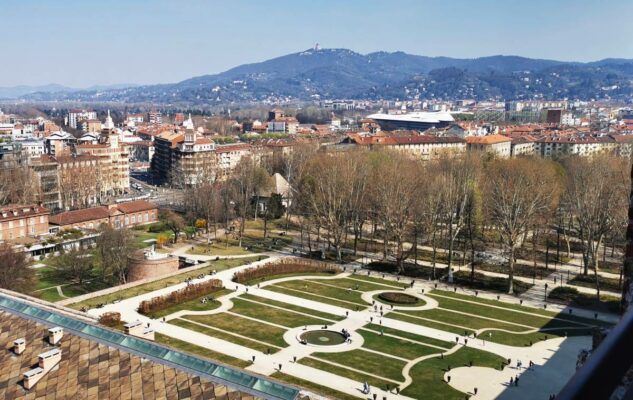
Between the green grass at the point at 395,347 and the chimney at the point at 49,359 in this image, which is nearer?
the chimney at the point at 49,359

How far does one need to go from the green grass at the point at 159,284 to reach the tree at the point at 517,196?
26701 millimetres

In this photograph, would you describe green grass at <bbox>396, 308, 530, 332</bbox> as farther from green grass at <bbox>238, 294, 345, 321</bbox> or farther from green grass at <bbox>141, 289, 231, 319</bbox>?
green grass at <bbox>141, 289, 231, 319</bbox>

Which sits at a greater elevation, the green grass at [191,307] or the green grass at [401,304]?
the green grass at [191,307]

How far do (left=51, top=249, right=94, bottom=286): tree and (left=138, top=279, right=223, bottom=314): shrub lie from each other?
437 inches

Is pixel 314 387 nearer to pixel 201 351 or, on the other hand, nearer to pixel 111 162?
pixel 201 351

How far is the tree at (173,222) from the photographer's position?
74.4m

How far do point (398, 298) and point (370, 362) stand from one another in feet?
43.7

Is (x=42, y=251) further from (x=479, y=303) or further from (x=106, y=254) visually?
(x=479, y=303)

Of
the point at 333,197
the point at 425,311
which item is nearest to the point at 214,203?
the point at 333,197

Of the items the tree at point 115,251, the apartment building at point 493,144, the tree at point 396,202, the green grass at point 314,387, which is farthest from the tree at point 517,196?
the apartment building at point 493,144

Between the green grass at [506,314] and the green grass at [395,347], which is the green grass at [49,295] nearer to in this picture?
the green grass at [395,347]

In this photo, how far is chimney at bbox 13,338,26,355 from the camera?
19.8 m

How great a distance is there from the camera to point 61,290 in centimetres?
5331

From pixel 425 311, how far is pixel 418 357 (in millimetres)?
9751
